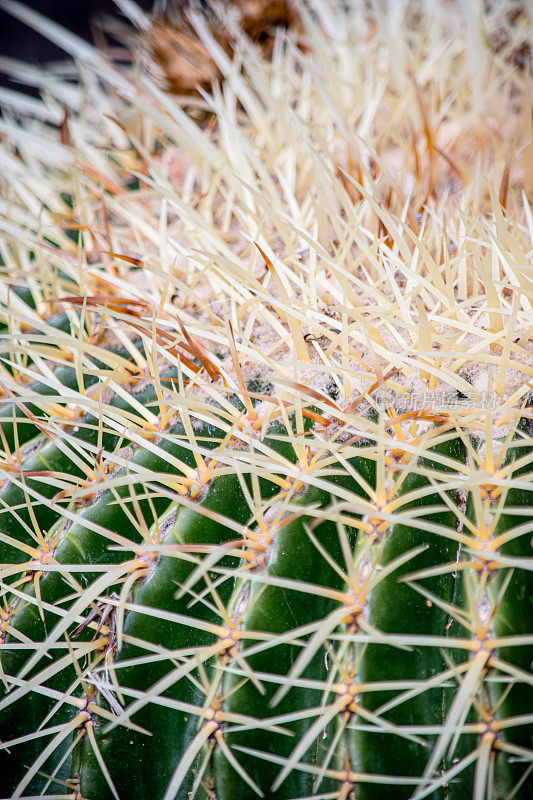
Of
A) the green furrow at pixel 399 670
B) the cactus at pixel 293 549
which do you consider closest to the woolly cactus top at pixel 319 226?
the cactus at pixel 293 549

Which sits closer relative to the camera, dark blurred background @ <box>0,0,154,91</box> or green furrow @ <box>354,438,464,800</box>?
green furrow @ <box>354,438,464,800</box>

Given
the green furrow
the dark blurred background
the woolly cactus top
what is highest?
the dark blurred background

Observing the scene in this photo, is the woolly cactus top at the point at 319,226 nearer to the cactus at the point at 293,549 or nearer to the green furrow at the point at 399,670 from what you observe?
the cactus at the point at 293,549

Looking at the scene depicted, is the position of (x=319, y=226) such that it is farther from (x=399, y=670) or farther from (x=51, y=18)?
(x=51, y=18)

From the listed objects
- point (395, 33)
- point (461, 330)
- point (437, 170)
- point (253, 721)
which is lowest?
point (253, 721)

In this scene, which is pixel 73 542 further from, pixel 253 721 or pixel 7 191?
pixel 7 191

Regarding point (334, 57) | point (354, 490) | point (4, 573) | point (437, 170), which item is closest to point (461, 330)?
point (354, 490)

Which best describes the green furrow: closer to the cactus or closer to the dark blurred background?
the cactus

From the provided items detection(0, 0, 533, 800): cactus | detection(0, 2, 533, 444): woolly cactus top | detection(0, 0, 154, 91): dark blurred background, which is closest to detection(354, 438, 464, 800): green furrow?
detection(0, 0, 533, 800): cactus
